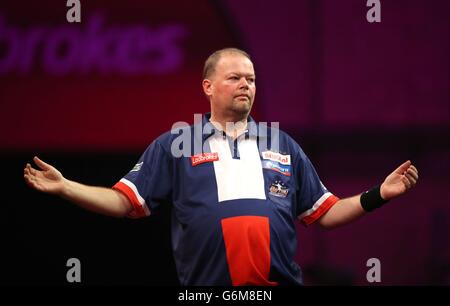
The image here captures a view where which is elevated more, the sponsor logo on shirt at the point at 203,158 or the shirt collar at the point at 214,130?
the shirt collar at the point at 214,130

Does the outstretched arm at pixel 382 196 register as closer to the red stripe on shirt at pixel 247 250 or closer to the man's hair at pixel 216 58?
the red stripe on shirt at pixel 247 250

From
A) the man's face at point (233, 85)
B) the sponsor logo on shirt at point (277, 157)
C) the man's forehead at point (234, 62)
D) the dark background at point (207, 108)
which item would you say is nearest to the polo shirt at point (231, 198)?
the sponsor logo on shirt at point (277, 157)

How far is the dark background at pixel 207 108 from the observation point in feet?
13.3

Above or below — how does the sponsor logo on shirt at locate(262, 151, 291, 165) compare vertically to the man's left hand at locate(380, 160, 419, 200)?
above

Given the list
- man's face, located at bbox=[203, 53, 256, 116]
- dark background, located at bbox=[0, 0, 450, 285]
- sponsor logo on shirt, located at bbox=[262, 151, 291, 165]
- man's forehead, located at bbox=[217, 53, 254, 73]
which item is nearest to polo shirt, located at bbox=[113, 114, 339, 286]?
sponsor logo on shirt, located at bbox=[262, 151, 291, 165]

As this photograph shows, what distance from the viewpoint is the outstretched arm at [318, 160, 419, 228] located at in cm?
272

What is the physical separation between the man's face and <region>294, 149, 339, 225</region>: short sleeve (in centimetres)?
34

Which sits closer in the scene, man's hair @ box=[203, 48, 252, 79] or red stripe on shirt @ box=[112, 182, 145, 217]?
red stripe on shirt @ box=[112, 182, 145, 217]

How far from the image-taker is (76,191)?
8.59 feet

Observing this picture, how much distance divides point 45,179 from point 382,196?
4.42ft

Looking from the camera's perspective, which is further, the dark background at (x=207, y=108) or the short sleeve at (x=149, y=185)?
the dark background at (x=207, y=108)

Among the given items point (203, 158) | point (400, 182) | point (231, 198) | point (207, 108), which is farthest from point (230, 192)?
point (207, 108)

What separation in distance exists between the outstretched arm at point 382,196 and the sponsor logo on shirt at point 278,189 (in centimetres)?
24

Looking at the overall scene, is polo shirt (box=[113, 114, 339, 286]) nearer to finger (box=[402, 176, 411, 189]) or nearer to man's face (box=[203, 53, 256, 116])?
man's face (box=[203, 53, 256, 116])
